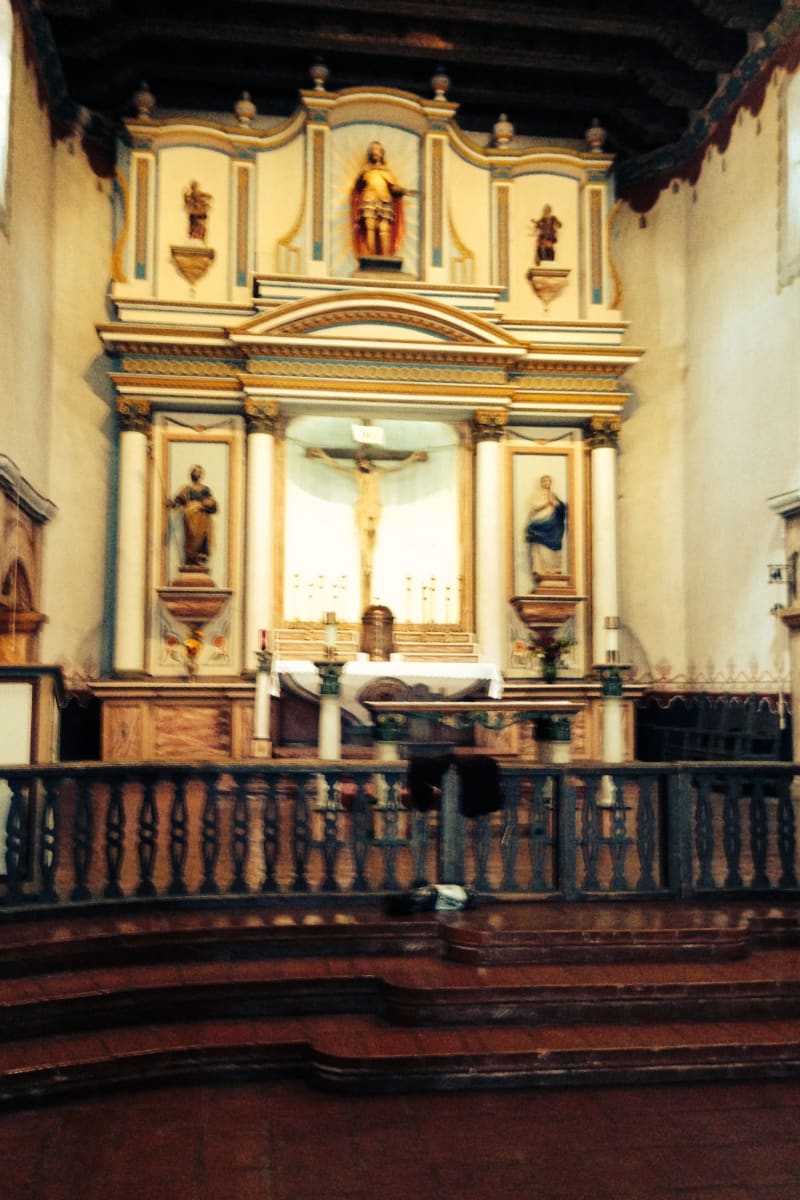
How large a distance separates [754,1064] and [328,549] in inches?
336

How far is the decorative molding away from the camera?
863 centimetres

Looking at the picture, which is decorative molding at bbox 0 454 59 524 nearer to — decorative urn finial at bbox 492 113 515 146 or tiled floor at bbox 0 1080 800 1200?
tiled floor at bbox 0 1080 800 1200

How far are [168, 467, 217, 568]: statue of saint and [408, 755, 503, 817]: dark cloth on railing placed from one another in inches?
240

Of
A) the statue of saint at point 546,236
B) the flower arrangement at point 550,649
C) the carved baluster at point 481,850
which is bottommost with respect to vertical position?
the carved baluster at point 481,850

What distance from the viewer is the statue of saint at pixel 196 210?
38.3ft

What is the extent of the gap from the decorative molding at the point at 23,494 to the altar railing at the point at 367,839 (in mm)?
3586

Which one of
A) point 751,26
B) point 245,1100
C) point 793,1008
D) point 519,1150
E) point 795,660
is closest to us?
point 519,1150

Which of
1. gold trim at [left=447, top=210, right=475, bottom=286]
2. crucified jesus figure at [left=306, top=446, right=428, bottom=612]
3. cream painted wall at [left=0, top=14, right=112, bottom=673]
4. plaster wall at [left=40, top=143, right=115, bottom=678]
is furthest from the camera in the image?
crucified jesus figure at [left=306, top=446, right=428, bottom=612]

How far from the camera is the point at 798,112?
973cm

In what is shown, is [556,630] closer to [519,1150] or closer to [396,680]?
[396,680]

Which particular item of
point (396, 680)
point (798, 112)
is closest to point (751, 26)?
point (798, 112)

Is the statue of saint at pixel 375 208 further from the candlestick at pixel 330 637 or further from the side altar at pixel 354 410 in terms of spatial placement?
the candlestick at pixel 330 637

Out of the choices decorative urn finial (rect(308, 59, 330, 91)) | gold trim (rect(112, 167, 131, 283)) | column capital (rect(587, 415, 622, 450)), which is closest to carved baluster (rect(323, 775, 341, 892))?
column capital (rect(587, 415, 622, 450))

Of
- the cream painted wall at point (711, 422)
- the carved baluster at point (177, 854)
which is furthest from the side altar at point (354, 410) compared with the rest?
the carved baluster at point (177, 854)
